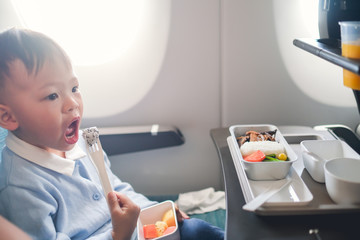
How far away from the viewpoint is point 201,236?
→ 3.38 ft

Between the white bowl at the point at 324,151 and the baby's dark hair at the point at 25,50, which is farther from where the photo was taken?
the white bowl at the point at 324,151

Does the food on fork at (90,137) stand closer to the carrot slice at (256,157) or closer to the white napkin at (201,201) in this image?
the carrot slice at (256,157)

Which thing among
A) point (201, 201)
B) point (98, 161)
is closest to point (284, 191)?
point (98, 161)

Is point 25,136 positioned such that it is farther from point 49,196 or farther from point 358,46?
point 358,46

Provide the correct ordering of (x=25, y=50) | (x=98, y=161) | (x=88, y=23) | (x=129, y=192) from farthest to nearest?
(x=88, y=23), (x=129, y=192), (x=98, y=161), (x=25, y=50)

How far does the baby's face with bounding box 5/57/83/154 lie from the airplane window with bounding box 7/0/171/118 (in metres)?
0.53

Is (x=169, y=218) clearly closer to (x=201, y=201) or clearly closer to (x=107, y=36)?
(x=201, y=201)

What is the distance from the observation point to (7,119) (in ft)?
2.45

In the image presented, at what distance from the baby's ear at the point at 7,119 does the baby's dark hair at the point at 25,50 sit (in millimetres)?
59

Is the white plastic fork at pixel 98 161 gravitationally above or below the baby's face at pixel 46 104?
below

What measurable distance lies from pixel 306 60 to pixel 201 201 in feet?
2.42

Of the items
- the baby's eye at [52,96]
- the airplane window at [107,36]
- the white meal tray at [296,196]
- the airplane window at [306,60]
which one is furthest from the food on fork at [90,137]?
the airplane window at [306,60]

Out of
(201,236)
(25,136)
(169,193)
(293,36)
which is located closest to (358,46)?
(293,36)

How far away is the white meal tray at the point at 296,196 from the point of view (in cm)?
76
